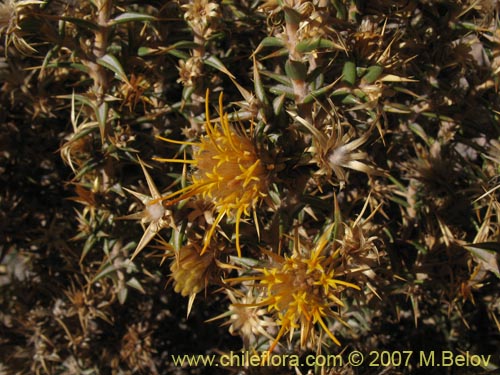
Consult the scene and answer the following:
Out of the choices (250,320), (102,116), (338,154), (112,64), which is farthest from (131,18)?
(250,320)

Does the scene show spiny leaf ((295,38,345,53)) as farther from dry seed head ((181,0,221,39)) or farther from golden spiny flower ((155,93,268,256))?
dry seed head ((181,0,221,39))

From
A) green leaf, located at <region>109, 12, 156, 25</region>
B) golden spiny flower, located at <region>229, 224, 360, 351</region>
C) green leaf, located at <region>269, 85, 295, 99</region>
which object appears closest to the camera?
golden spiny flower, located at <region>229, 224, 360, 351</region>

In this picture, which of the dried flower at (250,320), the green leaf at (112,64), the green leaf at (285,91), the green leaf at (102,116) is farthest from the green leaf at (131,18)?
the dried flower at (250,320)

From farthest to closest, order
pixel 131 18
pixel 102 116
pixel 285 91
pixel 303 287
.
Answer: pixel 102 116 → pixel 131 18 → pixel 285 91 → pixel 303 287

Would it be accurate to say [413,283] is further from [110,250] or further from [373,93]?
[110,250]

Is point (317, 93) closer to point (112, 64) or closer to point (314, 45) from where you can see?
point (314, 45)

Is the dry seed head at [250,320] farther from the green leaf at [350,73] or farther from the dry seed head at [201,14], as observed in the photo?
the dry seed head at [201,14]

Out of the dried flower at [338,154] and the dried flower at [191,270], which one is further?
the dried flower at [191,270]

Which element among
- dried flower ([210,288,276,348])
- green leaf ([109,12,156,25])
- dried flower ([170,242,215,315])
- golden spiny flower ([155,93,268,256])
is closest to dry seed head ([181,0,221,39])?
green leaf ([109,12,156,25])

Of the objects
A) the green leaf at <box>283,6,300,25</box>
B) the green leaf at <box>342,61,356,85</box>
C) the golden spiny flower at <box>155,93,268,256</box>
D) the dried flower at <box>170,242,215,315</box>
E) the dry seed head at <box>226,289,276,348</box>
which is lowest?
the dry seed head at <box>226,289,276,348</box>
